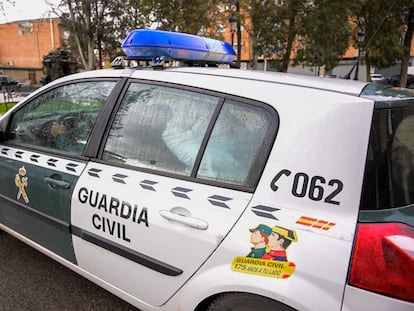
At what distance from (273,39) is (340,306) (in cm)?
1383

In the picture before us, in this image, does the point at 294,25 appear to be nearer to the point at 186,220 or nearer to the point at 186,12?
the point at 186,12

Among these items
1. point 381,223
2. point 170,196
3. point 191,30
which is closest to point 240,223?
point 170,196

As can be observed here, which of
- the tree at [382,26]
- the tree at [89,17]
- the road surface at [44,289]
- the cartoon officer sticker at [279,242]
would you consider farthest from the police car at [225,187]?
the tree at [89,17]

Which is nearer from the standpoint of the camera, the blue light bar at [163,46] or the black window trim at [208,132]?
the black window trim at [208,132]

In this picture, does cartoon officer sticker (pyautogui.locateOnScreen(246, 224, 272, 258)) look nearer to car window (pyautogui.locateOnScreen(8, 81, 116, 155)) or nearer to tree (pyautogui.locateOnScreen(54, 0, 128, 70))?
car window (pyautogui.locateOnScreen(8, 81, 116, 155))

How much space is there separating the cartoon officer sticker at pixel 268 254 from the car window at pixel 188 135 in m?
0.24

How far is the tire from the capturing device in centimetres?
149

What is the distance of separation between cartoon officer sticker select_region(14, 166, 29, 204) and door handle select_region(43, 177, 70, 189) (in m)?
0.27

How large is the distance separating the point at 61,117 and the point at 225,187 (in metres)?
1.54

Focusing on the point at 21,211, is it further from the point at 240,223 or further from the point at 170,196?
the point at 240,223

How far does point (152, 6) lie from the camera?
40.3 ft

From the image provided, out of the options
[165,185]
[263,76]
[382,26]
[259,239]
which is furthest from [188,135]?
[382,26]

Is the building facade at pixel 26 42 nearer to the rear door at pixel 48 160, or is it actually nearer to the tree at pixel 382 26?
the tree at pixel 382 26

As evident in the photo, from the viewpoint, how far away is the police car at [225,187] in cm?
141
